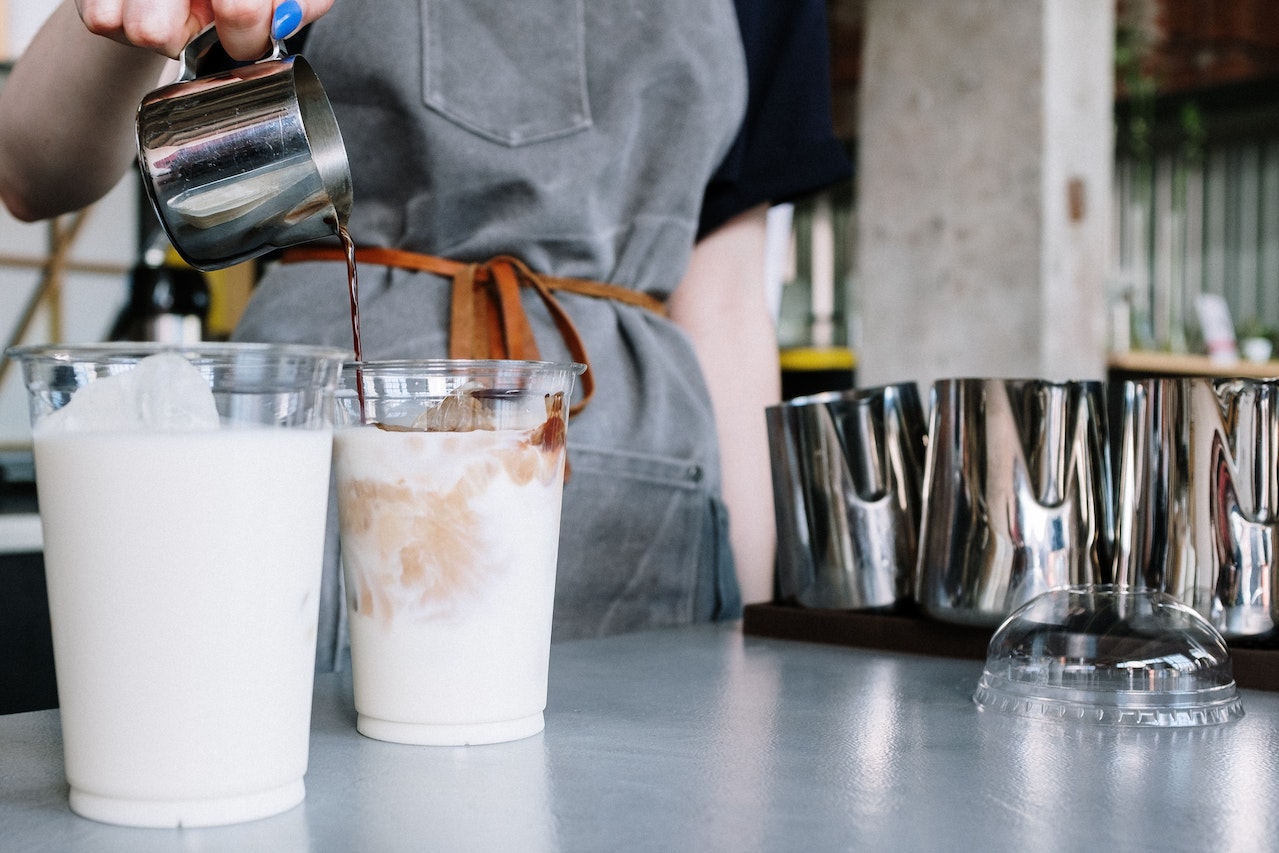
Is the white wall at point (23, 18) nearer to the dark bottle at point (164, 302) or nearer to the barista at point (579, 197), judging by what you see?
the dark bottle at point (164, 302)

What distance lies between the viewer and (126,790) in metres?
0.48

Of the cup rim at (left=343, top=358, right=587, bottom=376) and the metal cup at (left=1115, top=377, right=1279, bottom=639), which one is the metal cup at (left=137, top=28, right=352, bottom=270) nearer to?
the cup rim at (left=343, top=358, right=587, bottom=376)

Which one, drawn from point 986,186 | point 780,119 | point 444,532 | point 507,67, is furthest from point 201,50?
point 986,186

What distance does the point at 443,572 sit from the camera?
59 cm

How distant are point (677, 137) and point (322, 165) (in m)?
0.60

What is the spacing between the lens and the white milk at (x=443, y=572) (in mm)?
583

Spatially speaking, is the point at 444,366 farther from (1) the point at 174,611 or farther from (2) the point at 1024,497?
(2) the point at 1024,497

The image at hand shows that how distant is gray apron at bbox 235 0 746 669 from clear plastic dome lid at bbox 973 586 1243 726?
0.52 metres

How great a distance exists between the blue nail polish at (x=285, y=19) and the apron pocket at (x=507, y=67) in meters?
0.45

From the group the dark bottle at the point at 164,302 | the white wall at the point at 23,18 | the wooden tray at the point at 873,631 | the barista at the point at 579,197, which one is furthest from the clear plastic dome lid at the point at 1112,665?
the white wall at the point at 23,18

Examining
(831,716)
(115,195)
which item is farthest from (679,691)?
(115,195)

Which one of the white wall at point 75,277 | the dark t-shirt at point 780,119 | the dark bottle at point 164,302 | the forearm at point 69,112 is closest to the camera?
the forearm at point 69,112

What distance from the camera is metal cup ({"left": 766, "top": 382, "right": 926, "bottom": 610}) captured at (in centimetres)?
93

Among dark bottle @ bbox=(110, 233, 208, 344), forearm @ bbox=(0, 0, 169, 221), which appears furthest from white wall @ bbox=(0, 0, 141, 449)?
forearm @ bbox=(0, 0, 169, 221)
